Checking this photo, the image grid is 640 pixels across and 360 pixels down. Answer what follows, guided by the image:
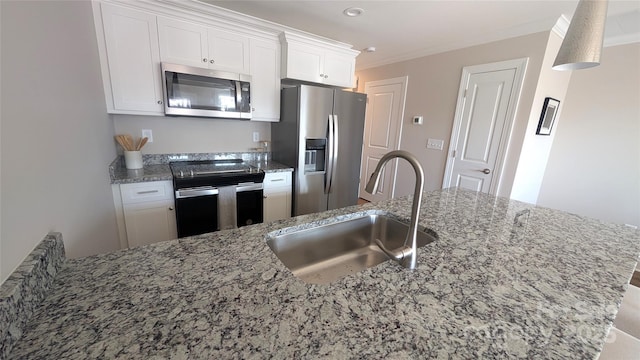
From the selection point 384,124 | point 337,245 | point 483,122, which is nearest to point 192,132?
point 337,245

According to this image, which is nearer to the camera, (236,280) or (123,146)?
(236,280)

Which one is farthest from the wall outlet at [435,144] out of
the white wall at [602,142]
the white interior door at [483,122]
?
the white wall at [602,142]

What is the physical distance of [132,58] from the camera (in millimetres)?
1969

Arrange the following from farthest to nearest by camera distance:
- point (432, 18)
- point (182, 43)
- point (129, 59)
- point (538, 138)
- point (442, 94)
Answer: point (442, 94)
point (538, 138)
point (432, 18)
point (182, 43)
point (129, 59)

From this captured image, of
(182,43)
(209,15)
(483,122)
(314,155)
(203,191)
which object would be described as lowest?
(203,191)

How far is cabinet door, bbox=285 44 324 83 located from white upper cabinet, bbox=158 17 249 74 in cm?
44

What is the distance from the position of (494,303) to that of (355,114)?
8.03ft

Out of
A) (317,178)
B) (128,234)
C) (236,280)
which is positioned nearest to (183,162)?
(128,234)

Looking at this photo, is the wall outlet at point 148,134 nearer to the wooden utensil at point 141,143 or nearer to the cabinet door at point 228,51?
the wooden utensil at point 141,143

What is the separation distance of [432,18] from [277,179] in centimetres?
218

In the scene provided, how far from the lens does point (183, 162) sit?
258 centimetres

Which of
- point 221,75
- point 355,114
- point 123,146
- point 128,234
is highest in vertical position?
point 221,75

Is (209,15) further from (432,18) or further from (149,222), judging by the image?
(432,18)

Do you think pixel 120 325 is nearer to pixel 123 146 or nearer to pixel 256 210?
pixel 256 210
